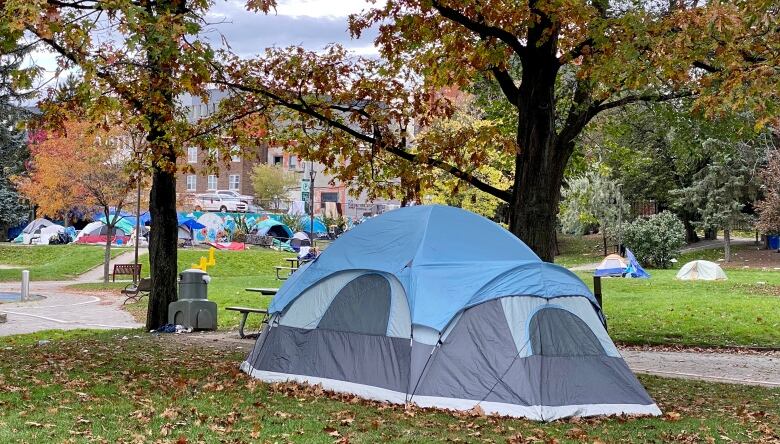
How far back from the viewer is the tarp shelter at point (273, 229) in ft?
179

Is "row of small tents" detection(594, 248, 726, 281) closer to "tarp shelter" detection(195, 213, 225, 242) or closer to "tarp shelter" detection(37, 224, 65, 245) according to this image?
"tarp shelter" detection(195, 213, 225, 242)

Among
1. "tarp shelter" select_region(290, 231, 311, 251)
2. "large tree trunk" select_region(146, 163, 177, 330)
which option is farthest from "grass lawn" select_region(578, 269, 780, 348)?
"tarp shelter" select_region(290, 231, 311, 251)

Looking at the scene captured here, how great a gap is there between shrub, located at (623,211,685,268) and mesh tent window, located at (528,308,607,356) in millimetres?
29931

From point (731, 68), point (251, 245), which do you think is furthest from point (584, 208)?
point (731, 68)

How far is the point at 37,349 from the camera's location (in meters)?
14.0

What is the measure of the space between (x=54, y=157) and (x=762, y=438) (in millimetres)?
33660

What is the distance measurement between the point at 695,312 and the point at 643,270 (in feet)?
45.7

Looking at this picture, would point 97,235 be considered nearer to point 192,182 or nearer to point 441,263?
point 192,182

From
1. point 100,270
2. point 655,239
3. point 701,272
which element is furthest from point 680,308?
point 100,270

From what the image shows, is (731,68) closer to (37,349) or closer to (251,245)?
(37,349)

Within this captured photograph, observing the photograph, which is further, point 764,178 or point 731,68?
point 764,178

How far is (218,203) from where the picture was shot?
6706cm

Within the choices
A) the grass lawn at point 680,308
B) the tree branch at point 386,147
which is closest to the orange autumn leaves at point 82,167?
the grass lawn at point 680,308

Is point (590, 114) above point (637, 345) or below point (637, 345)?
above
